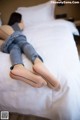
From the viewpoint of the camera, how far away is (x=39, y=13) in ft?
8.58

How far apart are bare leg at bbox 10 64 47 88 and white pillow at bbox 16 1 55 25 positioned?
1674 millimetres

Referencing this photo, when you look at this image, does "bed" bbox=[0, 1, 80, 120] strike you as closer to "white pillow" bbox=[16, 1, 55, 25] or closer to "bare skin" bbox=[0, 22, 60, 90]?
"bare skin" bbox=[0, 22, 60, 90]

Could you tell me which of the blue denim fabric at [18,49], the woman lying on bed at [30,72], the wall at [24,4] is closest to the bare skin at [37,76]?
the woman lying on bed at [30,72]

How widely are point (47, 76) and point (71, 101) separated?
0.21 meters

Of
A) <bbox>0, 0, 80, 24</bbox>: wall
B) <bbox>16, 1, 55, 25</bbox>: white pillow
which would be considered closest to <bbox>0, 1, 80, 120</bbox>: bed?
<bbox>16, 1, 55, 25</bbox>: white pillow

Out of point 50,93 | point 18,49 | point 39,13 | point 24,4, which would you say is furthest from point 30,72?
point 24,4

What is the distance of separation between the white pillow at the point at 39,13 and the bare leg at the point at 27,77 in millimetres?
1674

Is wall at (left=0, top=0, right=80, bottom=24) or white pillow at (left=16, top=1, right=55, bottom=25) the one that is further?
wall at (left=0, top=0, right=80, bottom=24)

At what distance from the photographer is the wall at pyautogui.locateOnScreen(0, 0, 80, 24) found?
277 centimetres

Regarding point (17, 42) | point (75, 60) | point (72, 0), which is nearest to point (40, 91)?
point (75, 60)

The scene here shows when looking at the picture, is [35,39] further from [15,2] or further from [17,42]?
[15,2]

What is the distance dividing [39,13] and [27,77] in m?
1.78

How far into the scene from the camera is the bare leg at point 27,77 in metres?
1.01

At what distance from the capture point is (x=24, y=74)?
104cm
